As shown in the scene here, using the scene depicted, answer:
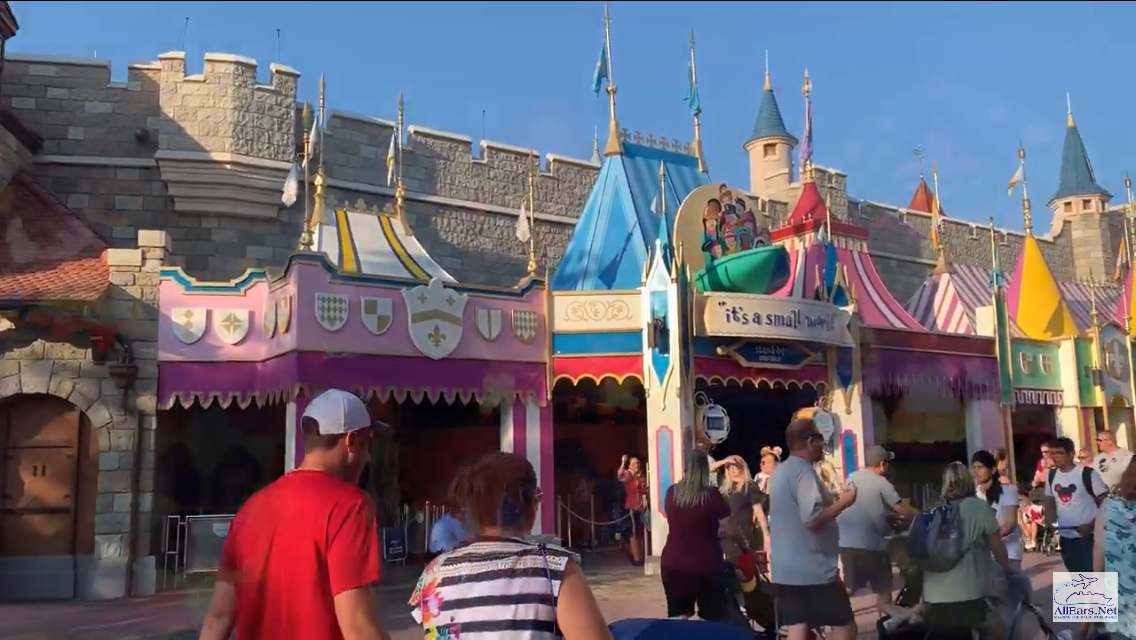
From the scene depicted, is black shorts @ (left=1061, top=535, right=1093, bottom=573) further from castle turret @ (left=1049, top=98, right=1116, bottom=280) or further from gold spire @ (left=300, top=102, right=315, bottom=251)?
castle turret @ (left=1049, top=98, right=1116, bottom=280)

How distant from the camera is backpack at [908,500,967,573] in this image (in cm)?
449

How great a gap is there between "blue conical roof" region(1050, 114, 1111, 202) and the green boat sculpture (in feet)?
51.3

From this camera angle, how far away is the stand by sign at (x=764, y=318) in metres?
11.8

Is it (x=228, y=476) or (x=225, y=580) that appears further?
(x=228, y=476)

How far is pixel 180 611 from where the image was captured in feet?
28.9

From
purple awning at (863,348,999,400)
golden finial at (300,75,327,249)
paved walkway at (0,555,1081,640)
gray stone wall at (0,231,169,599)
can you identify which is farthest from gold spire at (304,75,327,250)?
purple awning at (863,348,999,400)

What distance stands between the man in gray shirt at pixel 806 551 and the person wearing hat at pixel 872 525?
1.33m

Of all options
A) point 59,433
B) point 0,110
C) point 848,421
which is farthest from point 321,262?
point 848,421

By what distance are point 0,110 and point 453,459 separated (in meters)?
7.42

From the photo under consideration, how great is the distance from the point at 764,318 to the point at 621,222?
3.27 m

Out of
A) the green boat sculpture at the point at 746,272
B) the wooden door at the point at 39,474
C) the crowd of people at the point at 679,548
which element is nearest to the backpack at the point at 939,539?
the crowd of people at the point at 679,548

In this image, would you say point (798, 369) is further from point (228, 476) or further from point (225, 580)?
point (225, 580)

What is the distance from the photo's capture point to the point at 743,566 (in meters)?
5.93

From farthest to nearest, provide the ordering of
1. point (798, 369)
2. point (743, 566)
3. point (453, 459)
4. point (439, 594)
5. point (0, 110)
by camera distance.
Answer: point (453, 459)
point (798, 369)
point (0, 110)
point (743, 566)
point (439, 594)
